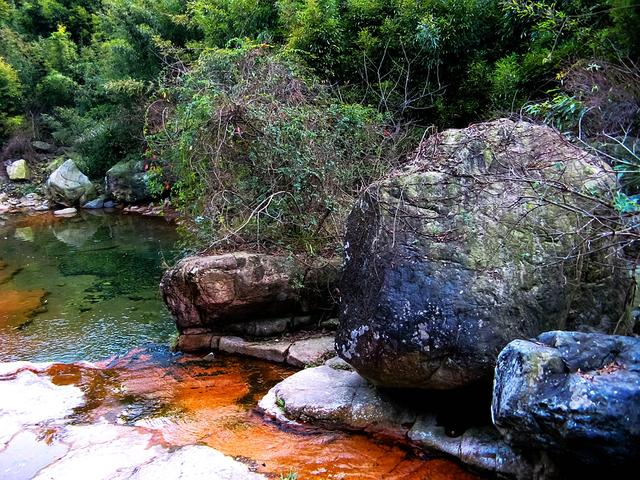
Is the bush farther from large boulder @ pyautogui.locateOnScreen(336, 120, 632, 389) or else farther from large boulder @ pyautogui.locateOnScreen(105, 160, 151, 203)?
large boulder @ pyautogui.locateOnScreen(105, 160, 151, 203)

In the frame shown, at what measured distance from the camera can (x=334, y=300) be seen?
632 centimetres

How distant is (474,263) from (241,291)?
2.95 metres

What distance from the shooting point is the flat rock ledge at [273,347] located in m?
5.64

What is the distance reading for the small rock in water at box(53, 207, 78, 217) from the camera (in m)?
17.2

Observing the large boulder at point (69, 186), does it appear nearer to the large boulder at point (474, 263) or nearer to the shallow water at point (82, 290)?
the shallow water at point (82, 290)

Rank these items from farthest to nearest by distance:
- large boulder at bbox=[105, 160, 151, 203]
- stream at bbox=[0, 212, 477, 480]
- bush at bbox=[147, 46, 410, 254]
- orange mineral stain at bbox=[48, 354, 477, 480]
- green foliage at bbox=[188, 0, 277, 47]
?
1. large boulder at bbox=[105, 160, 151, 203]
2. green foliage at bbox=[188, 0, 277, 47]
3. bush at bbox=[147, 46, 410, 254]
4. stream at bbox=[0, 212, 477, 480]
5. orange mineral stain at bbox=[48, 354, 477, 480]

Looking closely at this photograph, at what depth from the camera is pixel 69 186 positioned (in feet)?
59.5

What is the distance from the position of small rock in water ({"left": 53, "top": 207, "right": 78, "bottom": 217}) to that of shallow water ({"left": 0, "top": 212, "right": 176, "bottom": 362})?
6.76 feet

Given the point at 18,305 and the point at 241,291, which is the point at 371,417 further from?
the point at 18,305

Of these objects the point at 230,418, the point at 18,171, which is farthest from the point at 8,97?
the point at 230,418

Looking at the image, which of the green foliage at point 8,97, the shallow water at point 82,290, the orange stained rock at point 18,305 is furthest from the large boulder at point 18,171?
the orange stained rock at point 18,305

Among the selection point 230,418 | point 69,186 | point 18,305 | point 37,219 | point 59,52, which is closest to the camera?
point 230,418

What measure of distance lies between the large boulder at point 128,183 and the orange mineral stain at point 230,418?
39.0 feet

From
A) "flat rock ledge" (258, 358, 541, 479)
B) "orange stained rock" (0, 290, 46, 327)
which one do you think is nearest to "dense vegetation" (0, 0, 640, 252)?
"flat rock ledge" (258, 358, 541, 479)
